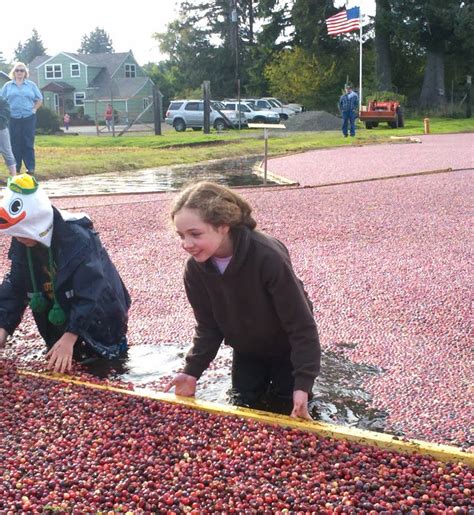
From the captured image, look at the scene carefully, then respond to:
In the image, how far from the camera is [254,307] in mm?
3705

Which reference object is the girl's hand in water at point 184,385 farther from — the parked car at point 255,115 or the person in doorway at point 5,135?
the parked car at point 255,115

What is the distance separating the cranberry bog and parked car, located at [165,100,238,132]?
2953 centimetres

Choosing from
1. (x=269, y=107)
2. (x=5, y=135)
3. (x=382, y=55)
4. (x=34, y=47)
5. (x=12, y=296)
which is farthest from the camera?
(x=34, y=47)

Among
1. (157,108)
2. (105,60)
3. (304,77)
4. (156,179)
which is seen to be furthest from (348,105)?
(105,60)

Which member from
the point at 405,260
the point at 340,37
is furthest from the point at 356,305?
the point at 340,37

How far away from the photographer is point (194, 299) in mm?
3893

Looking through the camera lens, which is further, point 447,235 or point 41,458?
point 447,235

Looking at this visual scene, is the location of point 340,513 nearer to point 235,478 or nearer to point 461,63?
point 235,478

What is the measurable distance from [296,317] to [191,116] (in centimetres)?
3317

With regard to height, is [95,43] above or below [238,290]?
above

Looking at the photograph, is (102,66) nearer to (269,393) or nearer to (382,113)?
(382,113)

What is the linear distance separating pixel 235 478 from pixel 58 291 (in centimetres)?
205

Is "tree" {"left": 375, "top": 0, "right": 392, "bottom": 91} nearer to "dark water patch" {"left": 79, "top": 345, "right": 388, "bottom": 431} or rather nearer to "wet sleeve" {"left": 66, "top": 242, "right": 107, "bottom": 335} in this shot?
"dark water patch" {"left": 79, "top": 345, "right": 388, "bottom": 431}

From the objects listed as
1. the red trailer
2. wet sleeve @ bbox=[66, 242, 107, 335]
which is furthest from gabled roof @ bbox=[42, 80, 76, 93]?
wet sleeve @ bbox=[66, 242, 107, 335]
